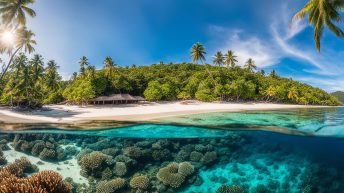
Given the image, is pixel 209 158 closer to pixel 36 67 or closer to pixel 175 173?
pixel 175 173

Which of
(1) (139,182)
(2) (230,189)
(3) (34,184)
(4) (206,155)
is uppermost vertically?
(3) (34,184)

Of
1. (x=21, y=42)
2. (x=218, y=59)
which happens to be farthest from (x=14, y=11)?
(x=218, y=59)

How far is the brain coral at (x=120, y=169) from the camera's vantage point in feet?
33.5

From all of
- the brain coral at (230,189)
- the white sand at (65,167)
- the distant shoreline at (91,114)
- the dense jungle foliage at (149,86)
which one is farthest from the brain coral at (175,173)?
the dense jungle foliage at (149,86)

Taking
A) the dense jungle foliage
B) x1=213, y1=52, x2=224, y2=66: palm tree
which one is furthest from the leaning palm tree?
x1=213, y1=52, x2=224, y2=66: palm tree

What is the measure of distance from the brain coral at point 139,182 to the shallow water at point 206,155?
130mm

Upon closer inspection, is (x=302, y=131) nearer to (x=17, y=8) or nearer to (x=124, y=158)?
(x=124, y=158)

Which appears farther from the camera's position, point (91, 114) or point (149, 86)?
point (149, 86)

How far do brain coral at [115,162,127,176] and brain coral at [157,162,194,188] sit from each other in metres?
1.66

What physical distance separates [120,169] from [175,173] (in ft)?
8.50

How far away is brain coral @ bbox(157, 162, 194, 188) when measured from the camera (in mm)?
9512

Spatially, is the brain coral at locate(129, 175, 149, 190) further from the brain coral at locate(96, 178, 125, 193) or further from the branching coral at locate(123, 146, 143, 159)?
the branching coral at locate(123, 146, 143, 159)

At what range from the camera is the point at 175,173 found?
997 cm

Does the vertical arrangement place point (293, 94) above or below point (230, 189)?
above
